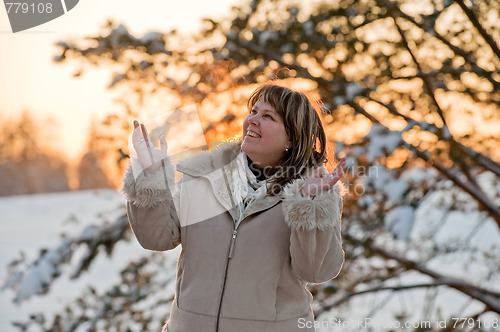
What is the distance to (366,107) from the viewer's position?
396 centimetres

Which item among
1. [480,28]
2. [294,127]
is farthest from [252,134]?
[480,28]

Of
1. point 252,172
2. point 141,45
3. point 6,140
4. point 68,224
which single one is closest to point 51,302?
point 68,224

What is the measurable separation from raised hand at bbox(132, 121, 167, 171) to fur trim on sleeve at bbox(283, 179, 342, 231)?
381mm

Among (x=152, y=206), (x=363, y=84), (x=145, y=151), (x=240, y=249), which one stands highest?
(x=145, y=151)

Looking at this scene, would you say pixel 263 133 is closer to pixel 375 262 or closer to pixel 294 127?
pixel 294 127

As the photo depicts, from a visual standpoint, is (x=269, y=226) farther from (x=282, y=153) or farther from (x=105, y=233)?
(x=105, y=233)

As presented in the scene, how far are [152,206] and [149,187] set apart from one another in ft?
0.19

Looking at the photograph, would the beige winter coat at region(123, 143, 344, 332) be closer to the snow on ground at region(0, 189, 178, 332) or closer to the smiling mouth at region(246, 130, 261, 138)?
the smiling mouth at region(246, 130, 261, 138)

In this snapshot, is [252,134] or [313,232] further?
[252,134]

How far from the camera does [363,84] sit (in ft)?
13.0

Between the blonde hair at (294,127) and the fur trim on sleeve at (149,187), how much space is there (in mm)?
304

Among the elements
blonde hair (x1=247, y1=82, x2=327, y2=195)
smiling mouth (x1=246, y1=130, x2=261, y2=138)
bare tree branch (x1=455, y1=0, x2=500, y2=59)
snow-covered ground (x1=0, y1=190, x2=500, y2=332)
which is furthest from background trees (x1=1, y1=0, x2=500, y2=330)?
smiling mouth (x1=246, y1=130, x2=261, y2=138)

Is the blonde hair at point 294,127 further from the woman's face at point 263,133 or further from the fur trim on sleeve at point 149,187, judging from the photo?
the fur trim on sleeve at point 149,187

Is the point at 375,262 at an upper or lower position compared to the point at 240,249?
lower
